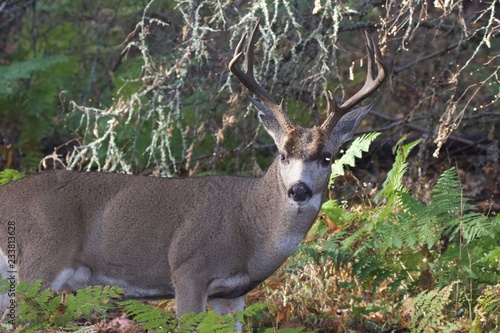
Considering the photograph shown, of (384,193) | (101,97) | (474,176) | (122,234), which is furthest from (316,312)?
(101,97)

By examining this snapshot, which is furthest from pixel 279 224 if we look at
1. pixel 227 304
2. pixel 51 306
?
pixel 51 306

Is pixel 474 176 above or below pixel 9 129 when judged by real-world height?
below

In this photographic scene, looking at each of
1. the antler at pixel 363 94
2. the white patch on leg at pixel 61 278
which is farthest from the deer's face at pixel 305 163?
the white patch on leg at pixel 61 278

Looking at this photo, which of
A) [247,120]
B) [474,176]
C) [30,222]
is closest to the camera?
[30,222]

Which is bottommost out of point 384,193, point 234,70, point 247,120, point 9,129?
point 384,193

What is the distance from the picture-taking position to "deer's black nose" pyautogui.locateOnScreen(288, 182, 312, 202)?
19.7 feet

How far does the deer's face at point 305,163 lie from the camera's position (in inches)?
239

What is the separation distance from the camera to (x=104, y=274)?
6.41m

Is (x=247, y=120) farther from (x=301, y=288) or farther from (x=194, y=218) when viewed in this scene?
(x=194, y=218)

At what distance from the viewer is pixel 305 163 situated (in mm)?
6156

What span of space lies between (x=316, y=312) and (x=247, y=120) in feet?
8.21

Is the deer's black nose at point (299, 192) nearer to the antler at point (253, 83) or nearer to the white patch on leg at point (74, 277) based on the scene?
the antler at point (253, 83)

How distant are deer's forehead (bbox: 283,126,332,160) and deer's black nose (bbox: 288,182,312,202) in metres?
0.23

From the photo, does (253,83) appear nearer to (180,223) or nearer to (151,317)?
(180,223)
